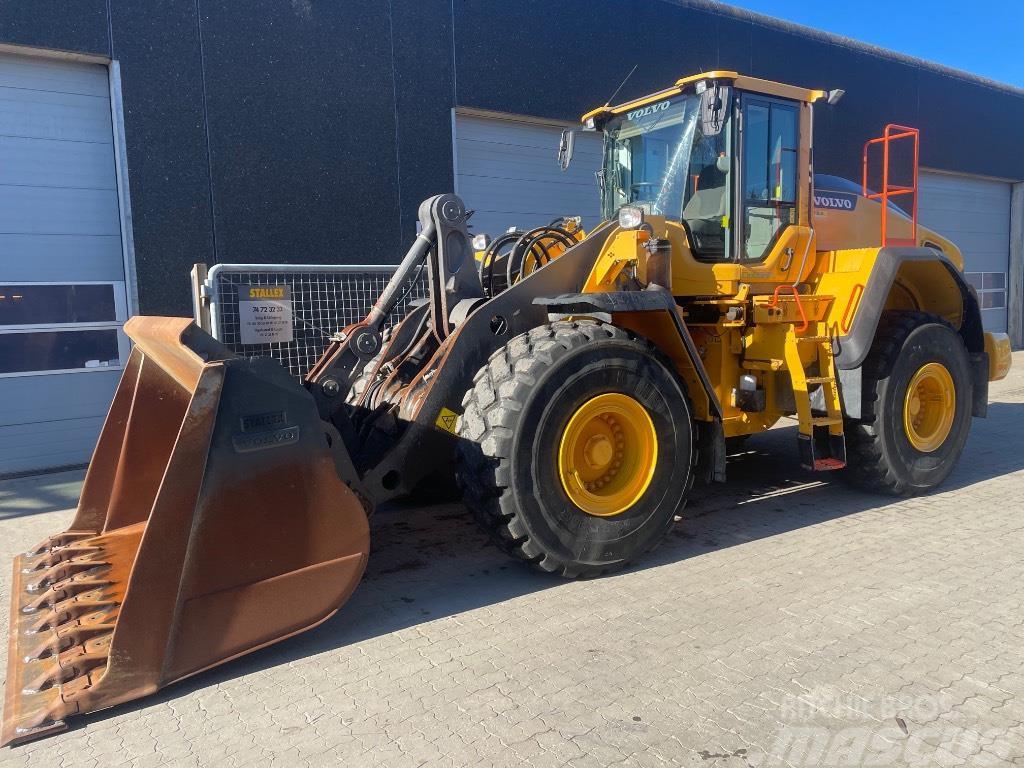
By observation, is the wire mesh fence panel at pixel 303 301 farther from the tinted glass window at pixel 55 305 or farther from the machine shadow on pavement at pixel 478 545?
the machine shadow on pavement at pixel 478 545

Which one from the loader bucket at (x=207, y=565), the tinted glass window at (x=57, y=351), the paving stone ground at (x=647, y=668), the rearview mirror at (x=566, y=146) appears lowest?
the paving stone ground at (x=647, y=668)

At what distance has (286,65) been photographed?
816 centimetres

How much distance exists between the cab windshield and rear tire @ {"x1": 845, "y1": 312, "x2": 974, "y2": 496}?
59.6 inches

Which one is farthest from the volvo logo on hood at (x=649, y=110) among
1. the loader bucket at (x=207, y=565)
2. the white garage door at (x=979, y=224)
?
the white garage door at (x=979, y=224)

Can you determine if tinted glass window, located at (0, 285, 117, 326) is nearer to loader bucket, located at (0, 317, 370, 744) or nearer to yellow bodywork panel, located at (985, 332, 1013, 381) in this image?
loader bucket, located at (0, 317, 370, 744)

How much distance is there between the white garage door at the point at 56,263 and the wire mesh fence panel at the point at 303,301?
6.01 feet

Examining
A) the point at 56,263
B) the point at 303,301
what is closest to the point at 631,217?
the point at 303,301

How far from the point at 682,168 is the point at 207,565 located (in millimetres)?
3954

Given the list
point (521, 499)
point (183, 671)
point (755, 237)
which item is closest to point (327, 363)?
point (521, 499)

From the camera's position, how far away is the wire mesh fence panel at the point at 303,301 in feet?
21.9

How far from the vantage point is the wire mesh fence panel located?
667 cm

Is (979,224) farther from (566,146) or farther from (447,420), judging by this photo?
(447,420)

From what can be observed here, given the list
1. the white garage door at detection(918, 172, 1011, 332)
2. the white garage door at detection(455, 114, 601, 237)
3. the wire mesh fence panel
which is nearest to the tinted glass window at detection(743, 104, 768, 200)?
the wire mesh fence panel

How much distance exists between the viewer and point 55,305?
748 cm
